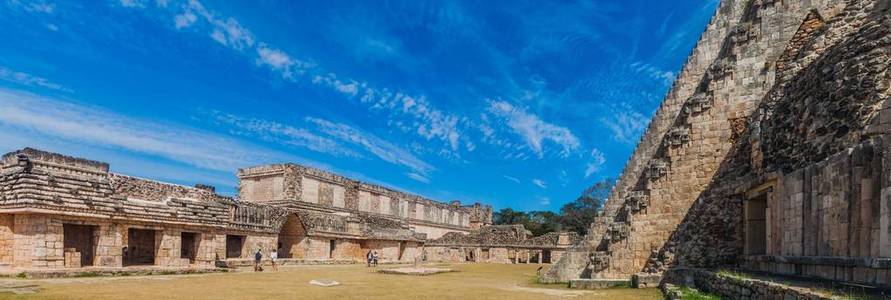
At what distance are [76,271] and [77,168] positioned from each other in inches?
343

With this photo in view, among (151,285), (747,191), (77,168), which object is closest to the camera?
(747,191)

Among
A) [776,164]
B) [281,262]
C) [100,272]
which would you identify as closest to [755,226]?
[776,164]

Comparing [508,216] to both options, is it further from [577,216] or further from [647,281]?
[647,281]

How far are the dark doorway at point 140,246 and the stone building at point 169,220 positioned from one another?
1.6 inches

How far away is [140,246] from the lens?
882 inches

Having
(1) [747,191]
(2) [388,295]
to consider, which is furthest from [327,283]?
(1) [747,191]

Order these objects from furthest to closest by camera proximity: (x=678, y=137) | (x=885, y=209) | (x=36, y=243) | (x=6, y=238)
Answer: (x=6, y=238) < (x=678, y=137) < (x=36, y=243) < (x=885, y=209)

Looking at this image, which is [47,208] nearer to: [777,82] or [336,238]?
[336,238]

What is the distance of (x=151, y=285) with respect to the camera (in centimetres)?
1302

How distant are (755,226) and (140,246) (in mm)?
22379

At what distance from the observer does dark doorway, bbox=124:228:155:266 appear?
21.9 m

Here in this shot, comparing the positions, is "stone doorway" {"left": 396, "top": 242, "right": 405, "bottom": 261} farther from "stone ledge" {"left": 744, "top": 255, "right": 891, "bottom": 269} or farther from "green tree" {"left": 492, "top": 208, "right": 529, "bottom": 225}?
"green tree" {"left": 492, "top": 208, "right": 529, "bottom": 225}

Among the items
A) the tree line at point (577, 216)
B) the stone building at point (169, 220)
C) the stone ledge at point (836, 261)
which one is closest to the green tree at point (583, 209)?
the tree line at point (577, 216)

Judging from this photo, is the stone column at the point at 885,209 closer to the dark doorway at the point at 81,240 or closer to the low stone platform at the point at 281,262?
the low stone platform at the point at 281,262
